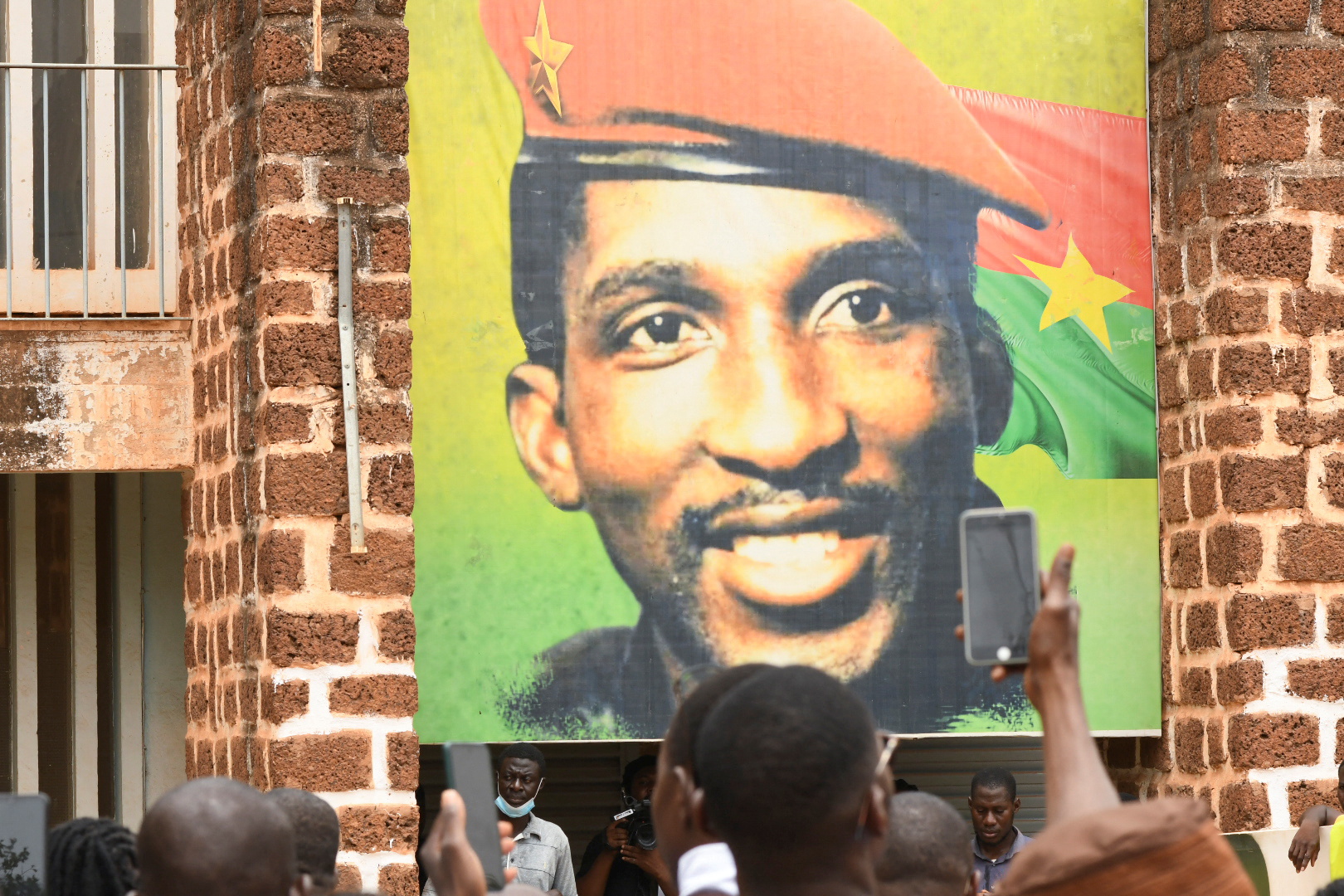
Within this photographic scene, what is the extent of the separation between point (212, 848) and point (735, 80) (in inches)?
242

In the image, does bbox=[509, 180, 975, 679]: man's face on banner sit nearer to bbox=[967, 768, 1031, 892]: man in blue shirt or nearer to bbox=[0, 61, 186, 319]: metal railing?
bbox=[967, 768, 1031, 892]: man in blue shirt

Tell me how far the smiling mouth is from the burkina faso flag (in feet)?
2.42

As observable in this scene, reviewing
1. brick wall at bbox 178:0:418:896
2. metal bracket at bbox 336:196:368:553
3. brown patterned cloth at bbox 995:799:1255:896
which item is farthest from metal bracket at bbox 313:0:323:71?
brown patterned cloth at bbox 995:799:1255:896

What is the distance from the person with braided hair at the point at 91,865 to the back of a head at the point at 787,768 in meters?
1.29

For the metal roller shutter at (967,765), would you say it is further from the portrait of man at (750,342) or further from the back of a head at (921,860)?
the back of a head at (921,860)

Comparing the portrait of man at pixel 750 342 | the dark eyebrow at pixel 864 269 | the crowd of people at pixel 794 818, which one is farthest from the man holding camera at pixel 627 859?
the crowd of people at pixel 794 818

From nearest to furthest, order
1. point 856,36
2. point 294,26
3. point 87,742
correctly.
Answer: point 294,26 < point 856,36 < point 87,742

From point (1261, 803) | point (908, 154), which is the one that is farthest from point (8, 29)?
point (1261, 803)

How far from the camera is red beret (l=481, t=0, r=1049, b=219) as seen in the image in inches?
323

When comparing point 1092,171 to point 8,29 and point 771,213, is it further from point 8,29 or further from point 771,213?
point 8,29

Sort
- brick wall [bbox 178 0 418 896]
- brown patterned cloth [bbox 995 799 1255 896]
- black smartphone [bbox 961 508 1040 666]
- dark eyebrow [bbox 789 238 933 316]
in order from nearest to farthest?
1. brown patterned cloth [bbox 995 799 1255 896]
2. black smartphone [bbox 961 508 1040 666]
3. brick wall [bbox 178 0 418 896]
4. dark eyebrow [bbox 789 238 933 316]

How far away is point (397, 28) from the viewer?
739cm

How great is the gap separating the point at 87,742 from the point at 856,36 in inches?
198

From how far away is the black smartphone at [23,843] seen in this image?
2.90 meters
